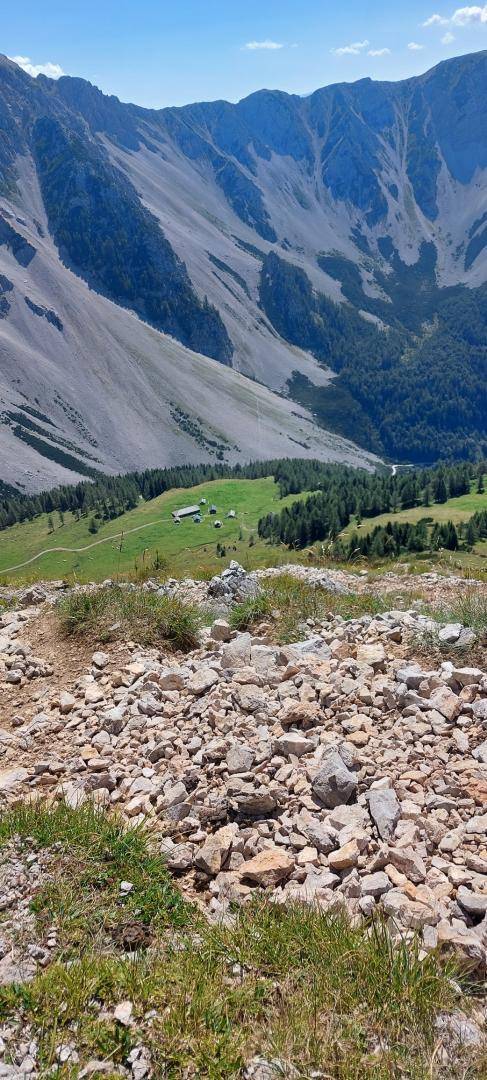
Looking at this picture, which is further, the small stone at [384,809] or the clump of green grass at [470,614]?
the clump of green grass at [470,614]

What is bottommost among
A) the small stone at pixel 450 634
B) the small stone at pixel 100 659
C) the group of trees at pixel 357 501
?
the group of trees at pixel 357 501

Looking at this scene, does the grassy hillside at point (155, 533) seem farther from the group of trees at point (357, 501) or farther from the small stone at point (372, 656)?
the small stone at point (372, 656)

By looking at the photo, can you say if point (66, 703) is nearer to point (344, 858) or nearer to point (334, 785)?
point (334, 785)

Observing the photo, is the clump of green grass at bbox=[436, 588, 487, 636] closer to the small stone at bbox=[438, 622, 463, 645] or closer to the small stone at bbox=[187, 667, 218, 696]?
the small stone at bbox=[438, 622, 463, 645]

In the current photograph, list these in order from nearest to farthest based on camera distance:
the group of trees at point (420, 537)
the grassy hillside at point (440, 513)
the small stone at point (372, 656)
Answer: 1. the small stone at point (372, 656)
2. the group of trees at point (420, 537)
3. the grassy hillside at point (440, 513)

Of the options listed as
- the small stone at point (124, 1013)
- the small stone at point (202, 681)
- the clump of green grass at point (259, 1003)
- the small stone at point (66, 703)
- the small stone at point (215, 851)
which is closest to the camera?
the clump of green grass at point (259, 1003)

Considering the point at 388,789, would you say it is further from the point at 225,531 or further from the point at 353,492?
the point at 353,492

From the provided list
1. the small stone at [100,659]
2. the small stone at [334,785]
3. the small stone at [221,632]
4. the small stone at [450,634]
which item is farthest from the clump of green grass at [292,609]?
the small stone at [334,785]

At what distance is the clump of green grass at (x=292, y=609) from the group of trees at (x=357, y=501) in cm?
7980

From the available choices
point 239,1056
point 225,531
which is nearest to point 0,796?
point 239,1056

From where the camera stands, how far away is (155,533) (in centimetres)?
12412

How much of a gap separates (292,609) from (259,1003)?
851 cm

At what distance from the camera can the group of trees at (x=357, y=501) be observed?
112250 millimetres

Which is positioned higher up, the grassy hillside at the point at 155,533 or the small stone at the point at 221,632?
the small stone at the point at 221,632
